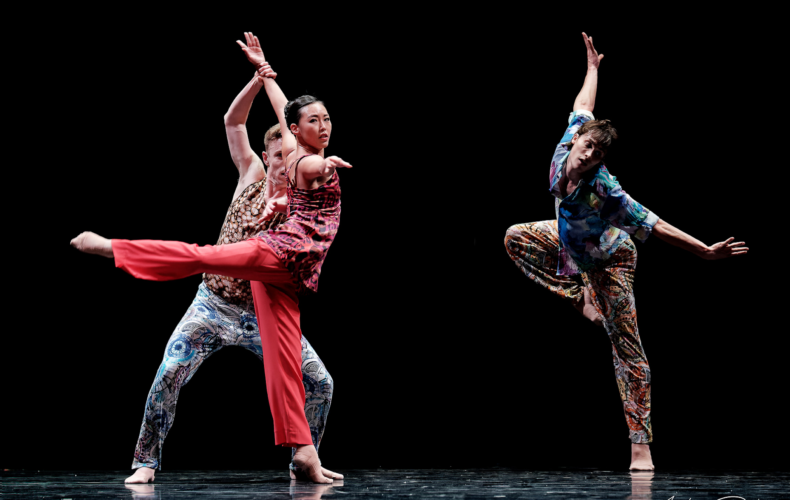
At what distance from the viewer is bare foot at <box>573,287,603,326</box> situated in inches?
136

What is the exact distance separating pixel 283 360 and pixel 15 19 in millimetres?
2855

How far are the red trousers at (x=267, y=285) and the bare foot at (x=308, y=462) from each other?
23 millimetres

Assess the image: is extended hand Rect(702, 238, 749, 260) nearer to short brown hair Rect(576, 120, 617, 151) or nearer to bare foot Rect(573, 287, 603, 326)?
short brown hair Rect(576, 120, 617, 151)

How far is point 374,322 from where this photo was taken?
15.4 feet

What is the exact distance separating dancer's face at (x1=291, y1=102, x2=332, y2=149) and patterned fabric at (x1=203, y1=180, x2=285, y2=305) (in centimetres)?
31

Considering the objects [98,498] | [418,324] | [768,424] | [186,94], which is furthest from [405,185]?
[98,498]

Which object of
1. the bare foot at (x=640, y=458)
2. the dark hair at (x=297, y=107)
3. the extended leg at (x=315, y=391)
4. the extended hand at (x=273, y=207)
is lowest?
the bare foot at (x=640, y=458)

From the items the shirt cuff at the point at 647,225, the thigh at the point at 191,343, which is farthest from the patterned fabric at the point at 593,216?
the thigh at the point at 191,343

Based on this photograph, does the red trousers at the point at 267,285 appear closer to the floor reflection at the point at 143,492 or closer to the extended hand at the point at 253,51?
the floor reflection at the point at 143,492

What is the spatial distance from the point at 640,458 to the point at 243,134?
6.43 feet

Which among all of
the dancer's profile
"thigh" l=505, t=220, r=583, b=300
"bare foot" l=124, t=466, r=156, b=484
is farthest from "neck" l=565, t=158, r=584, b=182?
"bare foot" l=124, t=466, r=156, b=484

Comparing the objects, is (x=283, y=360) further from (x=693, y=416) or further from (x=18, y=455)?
(x=693, y=416)

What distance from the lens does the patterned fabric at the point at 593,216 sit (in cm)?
303

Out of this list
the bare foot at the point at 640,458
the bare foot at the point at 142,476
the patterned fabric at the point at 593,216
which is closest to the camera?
the bare foot at the point at 142,476
